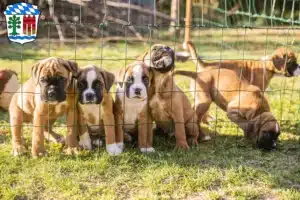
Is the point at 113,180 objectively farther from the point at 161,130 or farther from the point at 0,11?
the point at 0,11

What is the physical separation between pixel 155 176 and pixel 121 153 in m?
0.58

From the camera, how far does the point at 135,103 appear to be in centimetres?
479

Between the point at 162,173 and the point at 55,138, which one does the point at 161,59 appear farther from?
the point at 55,138

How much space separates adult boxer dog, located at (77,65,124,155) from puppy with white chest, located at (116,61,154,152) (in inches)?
5.0

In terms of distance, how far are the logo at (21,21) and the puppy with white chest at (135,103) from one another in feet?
3.10

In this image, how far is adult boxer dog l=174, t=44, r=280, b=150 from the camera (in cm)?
509

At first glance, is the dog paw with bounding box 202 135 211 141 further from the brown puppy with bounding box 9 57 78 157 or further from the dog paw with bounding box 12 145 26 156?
the dog paw with bounding box 12 145 26 156

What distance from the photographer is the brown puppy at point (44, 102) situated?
167 inches

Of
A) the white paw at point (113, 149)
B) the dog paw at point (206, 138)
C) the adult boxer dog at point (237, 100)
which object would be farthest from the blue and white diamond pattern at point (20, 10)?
the dog paw at point (206, 138)

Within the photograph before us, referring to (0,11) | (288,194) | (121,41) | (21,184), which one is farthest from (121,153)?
Result: (121,41)

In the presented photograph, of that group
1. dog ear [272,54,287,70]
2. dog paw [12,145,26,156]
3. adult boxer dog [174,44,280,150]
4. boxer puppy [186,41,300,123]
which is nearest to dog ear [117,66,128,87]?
adult boxer dog [174,44,280,150]

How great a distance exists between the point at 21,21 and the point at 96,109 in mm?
1059

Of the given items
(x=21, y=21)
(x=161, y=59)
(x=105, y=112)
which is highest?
(x=21, y=21)

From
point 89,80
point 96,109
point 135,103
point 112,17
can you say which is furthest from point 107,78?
point 112,17
